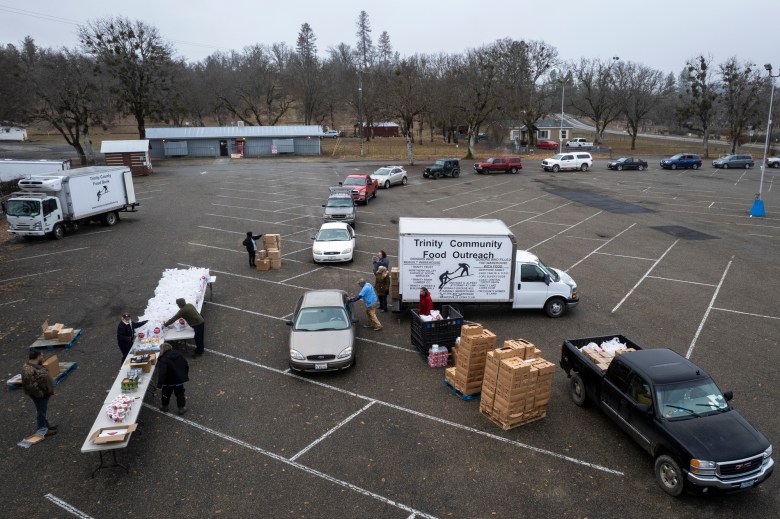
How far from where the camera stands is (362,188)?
3288 centimetres

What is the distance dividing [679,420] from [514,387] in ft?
8.53

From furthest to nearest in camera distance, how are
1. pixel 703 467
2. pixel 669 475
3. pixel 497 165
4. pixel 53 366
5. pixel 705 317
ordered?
pixel 497 165, pixel 705 317, pixel 53 366, pixel 669 475, pixel 703 467

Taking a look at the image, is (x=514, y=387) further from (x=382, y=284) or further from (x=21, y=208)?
(x=21, y=208)

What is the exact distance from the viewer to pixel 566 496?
765 cm

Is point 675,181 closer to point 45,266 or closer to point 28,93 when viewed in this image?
point 45,266

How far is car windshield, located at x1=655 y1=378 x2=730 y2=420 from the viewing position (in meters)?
8.09

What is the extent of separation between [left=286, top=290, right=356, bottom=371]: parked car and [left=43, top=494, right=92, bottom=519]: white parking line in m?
4.65

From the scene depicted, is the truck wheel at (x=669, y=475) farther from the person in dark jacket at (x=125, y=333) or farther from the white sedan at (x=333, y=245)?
the white sedan at (x=333, y=245)

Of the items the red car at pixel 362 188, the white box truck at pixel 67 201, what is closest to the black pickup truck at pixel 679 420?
the red car at pixel 362 188

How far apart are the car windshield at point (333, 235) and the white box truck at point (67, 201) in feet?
42.8

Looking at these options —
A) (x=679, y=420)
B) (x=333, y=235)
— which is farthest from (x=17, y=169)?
(x=679, y=420)

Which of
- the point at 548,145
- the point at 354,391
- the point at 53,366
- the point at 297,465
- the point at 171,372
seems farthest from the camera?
the point at 548,145

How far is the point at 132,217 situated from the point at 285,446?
24.4m

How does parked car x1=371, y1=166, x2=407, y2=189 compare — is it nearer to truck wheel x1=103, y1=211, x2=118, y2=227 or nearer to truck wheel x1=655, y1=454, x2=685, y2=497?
truck wheel x1=103, y1=211, x2=118, y2=227
